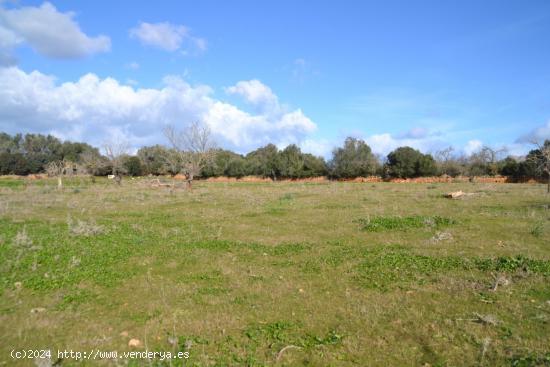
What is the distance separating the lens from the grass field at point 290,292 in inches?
211

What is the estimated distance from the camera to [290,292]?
302 inches

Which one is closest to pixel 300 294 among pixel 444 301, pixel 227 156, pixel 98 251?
pixel 444 301

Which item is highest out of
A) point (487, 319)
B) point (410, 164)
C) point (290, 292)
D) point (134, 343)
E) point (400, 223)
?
point (410, 164)

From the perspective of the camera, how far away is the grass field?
537 cm

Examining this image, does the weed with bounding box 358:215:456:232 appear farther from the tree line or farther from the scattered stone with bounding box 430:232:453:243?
the tree line

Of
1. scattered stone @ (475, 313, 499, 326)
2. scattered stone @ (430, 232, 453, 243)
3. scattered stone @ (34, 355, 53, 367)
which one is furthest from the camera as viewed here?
scattered stone @ (430, 232, 453, 243)

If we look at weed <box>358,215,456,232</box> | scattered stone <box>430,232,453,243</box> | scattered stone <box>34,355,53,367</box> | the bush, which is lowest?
scattered stone <box>34,355,53,367</box>

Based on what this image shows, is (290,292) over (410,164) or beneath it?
beneath

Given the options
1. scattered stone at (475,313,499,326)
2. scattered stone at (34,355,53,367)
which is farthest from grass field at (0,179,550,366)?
scattered stone at (34,355,53,367)

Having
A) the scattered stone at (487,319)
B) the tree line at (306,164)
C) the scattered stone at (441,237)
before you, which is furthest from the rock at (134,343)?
the tree line at (306,164)

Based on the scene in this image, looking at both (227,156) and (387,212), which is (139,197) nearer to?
(387,212)

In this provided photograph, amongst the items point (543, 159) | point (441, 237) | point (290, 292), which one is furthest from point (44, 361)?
point (543, 159)

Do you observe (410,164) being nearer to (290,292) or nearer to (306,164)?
(306,164)

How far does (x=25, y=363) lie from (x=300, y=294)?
4.82 meters
